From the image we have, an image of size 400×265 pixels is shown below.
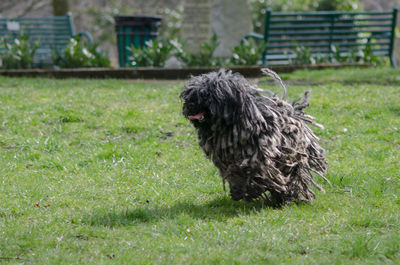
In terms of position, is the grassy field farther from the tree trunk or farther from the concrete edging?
the tree trunk

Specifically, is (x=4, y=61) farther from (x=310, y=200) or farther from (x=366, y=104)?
(x=310, y=200)

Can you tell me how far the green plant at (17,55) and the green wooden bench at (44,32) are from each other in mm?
966

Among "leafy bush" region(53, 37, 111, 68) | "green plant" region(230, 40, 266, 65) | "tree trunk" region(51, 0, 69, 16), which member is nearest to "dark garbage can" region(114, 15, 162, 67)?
"leafy bush" region(53, 37, 111, 68)

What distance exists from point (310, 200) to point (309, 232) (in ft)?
2.72

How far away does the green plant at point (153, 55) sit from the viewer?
1225cm

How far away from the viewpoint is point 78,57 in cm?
1249

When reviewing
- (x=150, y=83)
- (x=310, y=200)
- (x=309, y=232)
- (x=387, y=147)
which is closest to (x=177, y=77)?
(x=150, y=83)

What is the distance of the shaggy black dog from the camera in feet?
15.8

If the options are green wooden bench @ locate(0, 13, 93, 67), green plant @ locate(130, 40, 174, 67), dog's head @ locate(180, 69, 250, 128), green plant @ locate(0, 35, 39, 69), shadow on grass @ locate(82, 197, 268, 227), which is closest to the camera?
dog's head @ locate(180, 69, 250, 128)

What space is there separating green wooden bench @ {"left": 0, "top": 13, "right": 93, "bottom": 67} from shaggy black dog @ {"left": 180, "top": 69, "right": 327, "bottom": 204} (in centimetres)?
962

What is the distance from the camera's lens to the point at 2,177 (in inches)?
242

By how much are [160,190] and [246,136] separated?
1.37 m

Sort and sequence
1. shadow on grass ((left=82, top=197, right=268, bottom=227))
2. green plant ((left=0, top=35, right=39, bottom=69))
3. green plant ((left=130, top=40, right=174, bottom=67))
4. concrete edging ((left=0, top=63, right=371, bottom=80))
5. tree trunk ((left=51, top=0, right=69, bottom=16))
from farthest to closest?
tree trunk ((left=51, top=0, right=69, bottom=16)) → green plant ((left=0, top=35, right=39, bottom=69)) → green plant ((left=130, top=40, right=174, bottom=67)) → concrete edging ((left=0, top=63, right=371, bottom=80)) → shadow on grass ((left=82, top=197, right=268, bottom=227))

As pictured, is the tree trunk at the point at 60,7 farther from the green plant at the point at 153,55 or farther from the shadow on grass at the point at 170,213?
the shadow on grass at the point at 170,213
